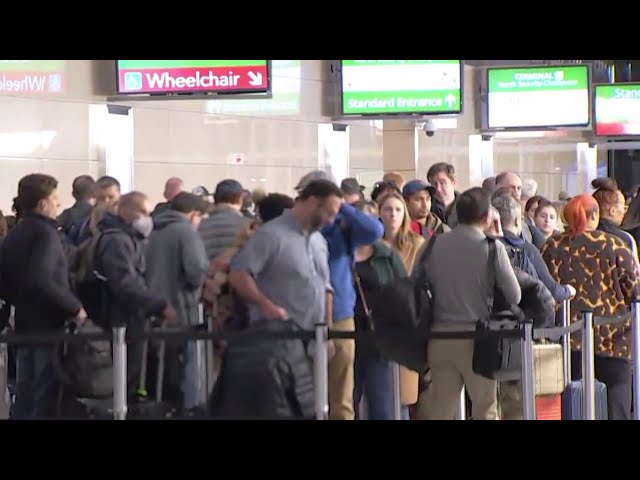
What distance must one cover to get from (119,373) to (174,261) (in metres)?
0.73

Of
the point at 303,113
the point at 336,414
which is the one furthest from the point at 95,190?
the point at 303,113

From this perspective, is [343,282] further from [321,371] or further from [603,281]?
[603,281]

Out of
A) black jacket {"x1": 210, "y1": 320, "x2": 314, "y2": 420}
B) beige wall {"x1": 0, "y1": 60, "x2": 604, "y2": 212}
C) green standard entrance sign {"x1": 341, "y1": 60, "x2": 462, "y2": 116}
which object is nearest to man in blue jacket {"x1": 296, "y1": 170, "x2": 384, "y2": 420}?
black jacket {"x1": 210, "y1": 320, "x2": 314, "y2": 420}

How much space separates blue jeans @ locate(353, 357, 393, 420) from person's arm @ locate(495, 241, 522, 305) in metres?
0.87

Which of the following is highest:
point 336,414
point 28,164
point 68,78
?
point 68,78

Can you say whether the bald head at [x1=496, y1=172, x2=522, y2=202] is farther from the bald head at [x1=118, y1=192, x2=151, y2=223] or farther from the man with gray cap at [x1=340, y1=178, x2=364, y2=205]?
the bald head at [x1=118, y1=192, x2=151, y2=223]

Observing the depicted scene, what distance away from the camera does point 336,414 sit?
27.4 ft

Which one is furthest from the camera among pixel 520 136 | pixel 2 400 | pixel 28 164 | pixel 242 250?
pixel 520 136

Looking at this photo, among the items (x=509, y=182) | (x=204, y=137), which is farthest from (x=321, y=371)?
(x=204, y=137)

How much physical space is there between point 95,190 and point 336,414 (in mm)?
2088

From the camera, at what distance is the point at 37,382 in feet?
27.3

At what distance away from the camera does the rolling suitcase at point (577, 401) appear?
9.02m
